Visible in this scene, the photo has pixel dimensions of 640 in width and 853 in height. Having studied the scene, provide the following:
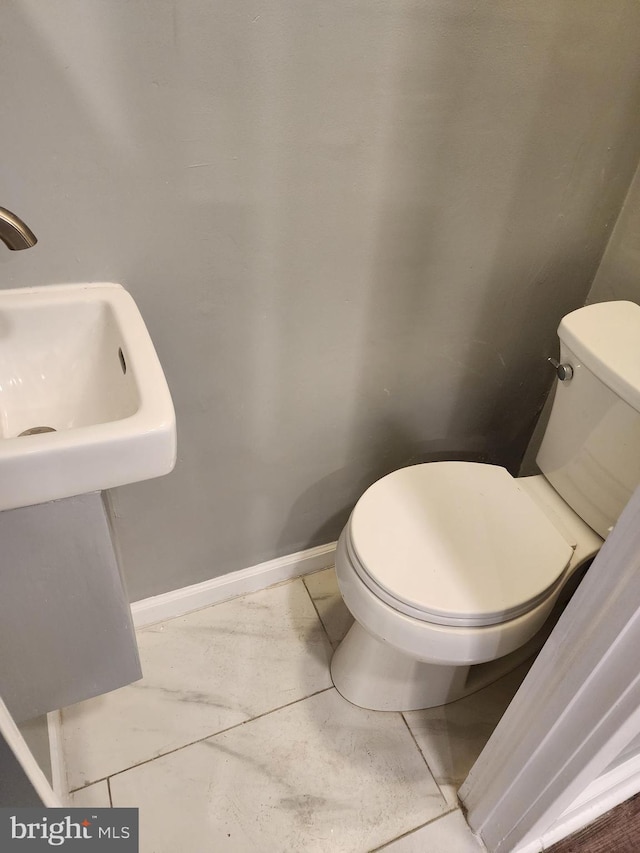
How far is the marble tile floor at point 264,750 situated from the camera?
1.14 m

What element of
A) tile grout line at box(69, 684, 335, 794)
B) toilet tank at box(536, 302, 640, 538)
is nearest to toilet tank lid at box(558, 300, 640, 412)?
toilet tank at box(536, 302, 640, 538)

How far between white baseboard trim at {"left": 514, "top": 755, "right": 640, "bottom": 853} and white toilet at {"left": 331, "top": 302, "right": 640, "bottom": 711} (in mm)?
286

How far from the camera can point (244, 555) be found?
4.77 ft

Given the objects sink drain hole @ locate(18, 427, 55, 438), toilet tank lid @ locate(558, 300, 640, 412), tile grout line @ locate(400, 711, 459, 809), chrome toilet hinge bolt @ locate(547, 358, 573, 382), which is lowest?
tile grout line @ locate(400, 711, 459, 809)

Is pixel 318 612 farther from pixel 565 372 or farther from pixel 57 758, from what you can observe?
pixel 565 372

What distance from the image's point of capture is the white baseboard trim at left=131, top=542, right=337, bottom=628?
141cm

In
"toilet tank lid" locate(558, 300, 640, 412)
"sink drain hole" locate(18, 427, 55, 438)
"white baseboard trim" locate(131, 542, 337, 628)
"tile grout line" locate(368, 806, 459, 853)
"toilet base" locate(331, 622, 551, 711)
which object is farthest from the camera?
"white baseboard trim" locate(131, 542, 337, 628)

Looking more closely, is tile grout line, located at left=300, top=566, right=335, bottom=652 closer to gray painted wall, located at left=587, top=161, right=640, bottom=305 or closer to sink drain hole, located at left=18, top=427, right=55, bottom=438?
sink drain hole, located at left=18, top=427, right=55, bottom=438

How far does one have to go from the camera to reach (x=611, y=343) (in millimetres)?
1075

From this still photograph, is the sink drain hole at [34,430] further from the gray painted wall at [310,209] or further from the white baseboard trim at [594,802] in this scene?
the white baseboard trim at [594,802]

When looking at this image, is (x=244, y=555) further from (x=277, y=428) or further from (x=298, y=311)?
(x=298, y=311)

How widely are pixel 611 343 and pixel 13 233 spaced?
95 centimetres

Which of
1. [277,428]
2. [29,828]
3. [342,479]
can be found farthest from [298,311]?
[29,828]

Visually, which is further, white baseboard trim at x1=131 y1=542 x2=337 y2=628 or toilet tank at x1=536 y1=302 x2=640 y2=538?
white baseboard trim at x1=131 y1=542 x2=337 y2=628
